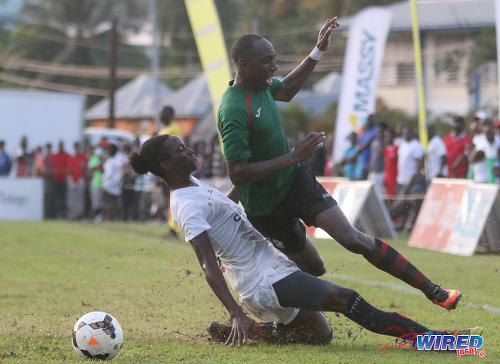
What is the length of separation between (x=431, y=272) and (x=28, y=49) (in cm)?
5155

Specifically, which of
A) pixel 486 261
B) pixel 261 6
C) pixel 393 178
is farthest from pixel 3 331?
pixel 261 6

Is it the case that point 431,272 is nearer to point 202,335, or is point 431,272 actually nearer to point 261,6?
point 202,335

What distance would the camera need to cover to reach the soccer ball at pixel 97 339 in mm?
5746

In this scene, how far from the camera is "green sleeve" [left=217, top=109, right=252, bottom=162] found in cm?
596

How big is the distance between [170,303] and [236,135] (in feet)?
9.55

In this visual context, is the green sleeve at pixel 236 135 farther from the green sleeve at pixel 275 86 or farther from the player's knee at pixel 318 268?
the player's knee at pixel 318 268

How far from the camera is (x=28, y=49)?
5859cm

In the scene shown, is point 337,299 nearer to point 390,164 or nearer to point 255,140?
point 255,140

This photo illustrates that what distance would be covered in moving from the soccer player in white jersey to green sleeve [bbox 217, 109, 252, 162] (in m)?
0.31

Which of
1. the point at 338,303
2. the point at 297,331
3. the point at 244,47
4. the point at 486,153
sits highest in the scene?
the point at 244,47

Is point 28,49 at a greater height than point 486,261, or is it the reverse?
point 28,49

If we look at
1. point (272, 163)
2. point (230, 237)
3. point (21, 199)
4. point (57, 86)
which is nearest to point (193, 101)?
point (57, 86)

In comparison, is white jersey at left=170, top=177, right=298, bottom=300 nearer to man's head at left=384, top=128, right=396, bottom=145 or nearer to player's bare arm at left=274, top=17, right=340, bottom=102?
player's bare arm at left=274, top=17, right=340, bottom=102

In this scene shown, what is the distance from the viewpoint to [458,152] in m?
16.0
